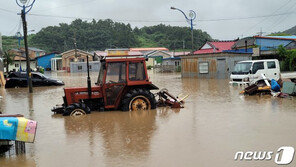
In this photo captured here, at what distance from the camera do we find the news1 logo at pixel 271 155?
6215 millimetres

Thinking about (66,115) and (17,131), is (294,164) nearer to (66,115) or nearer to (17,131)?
(17,131)

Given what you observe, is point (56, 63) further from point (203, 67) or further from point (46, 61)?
point (203, 67)

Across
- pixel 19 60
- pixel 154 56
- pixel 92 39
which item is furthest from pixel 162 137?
pixel 92 39

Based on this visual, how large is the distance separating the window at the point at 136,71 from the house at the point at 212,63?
716 inches

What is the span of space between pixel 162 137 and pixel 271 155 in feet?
9.17

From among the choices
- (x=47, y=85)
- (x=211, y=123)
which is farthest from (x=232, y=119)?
(x=47, y=85)

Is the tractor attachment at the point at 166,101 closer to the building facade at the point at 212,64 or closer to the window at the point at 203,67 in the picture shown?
the building facade at the point at 212,64

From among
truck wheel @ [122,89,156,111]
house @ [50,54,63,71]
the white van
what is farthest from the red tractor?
house @ [50,54,63,71]

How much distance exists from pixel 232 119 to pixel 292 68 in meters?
26.2

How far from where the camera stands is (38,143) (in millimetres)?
8117

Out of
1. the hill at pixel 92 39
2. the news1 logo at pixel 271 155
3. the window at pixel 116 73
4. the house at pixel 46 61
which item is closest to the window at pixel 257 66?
the window at pixel 116 73

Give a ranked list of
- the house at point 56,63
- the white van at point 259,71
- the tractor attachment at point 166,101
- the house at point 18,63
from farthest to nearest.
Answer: the house at point 56,63 < the house at point 18,63 < the white van at point 259,71 < the tractor attachment at point 166,101

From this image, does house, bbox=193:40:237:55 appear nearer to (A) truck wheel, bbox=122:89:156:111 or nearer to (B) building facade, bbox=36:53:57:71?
(A) truck wheel, bbox=122:89:156:111

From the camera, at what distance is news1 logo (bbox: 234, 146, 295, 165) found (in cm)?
621
